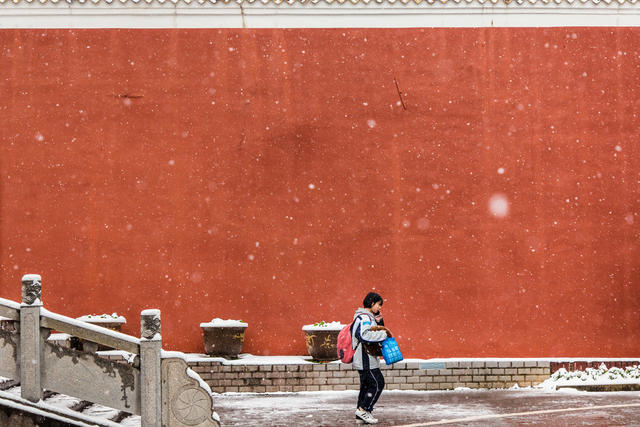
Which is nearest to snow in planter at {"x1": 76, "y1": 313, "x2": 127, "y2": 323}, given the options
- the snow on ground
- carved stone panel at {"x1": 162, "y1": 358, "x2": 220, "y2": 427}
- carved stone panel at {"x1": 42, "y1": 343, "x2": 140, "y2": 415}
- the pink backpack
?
the pink backpack

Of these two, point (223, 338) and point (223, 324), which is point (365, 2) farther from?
point (223, 338)

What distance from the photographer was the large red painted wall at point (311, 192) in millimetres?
13227

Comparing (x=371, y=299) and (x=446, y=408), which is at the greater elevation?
(x=371, y=299)

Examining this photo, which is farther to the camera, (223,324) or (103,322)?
(223,324)

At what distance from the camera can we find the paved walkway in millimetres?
10117

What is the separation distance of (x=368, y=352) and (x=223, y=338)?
352cm

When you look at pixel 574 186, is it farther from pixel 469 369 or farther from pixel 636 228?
pixel 469 369

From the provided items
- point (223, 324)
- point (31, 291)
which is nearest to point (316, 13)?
point (223, 324)

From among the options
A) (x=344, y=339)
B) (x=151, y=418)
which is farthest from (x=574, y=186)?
(x=151, y=418)

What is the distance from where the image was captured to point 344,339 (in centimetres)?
1009

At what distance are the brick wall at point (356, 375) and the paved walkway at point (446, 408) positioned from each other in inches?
7.6

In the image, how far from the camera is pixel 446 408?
11133 millimetres

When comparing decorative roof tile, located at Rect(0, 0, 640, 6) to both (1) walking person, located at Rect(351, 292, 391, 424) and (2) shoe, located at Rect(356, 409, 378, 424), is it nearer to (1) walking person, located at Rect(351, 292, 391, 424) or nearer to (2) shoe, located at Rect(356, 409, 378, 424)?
(1) walking person, located at Rect(351, 292, 391, 424)

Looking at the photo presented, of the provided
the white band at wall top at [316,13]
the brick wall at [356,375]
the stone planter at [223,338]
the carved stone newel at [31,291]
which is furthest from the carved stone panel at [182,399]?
the white band at wall top at [316,13]
